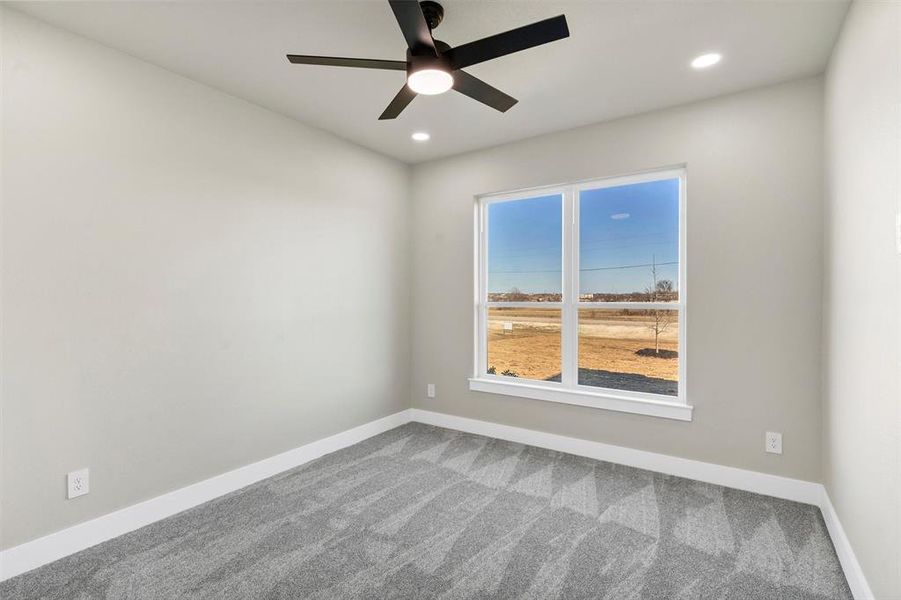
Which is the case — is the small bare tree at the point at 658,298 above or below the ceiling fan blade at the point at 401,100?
below

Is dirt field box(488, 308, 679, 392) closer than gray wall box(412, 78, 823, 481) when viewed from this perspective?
No

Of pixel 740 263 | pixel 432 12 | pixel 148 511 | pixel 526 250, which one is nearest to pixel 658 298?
pixel 740 263

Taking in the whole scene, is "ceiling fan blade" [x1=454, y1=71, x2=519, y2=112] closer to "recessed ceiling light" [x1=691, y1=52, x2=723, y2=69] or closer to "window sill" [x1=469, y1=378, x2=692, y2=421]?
"recessed ceiling light" [x1=691, y1=52, x2=723, y2=69]

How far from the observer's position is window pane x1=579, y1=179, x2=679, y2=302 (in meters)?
3.30

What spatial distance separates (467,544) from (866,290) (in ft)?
7.13

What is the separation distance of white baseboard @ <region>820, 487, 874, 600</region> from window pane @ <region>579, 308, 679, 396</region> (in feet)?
3.46

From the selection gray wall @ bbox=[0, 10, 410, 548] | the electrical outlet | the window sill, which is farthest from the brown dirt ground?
the electrical outlet

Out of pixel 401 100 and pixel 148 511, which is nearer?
pixel 401 100

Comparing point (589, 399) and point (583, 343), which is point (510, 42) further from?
point (589, 399)

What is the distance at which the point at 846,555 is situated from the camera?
2.01 meters

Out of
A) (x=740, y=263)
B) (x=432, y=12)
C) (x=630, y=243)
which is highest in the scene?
(x=432, y=12)

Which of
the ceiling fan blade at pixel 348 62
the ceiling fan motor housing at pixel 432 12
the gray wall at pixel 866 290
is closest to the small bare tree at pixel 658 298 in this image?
the gray wall at pixel 866 290

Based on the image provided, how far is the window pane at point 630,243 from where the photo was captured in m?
3.30

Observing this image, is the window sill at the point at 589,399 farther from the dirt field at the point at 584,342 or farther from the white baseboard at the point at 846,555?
the white baseboard at the point at 846,555
